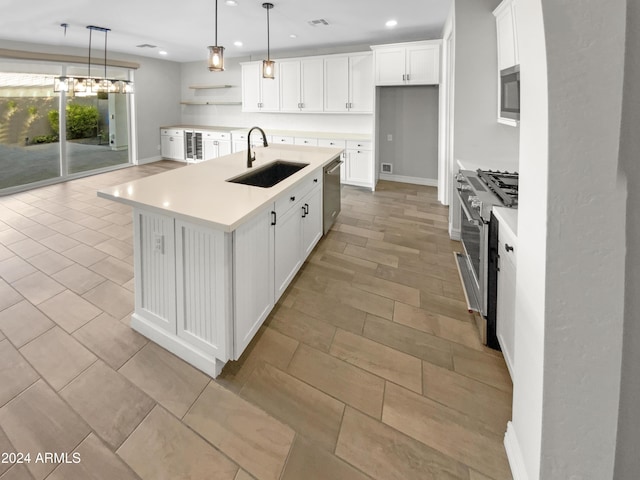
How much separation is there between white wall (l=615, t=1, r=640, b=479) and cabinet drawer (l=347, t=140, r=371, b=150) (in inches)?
197

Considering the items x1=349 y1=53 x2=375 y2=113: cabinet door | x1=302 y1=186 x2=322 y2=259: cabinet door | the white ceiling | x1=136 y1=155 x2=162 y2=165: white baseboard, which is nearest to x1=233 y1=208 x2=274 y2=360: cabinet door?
x1=302 y1=186 x2=322 y2=259: cabinet door

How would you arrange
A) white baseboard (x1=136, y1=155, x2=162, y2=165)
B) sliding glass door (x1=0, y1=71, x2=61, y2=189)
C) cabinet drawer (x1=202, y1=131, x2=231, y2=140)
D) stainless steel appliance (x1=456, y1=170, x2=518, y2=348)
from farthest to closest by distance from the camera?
white baseboard (x1=136, y1=155, x2=162, y2=165), cabinet drawer (x1=202, y1=131, x2=231, y2=140), sliding glass door (x1=0, y1=71, x2=61, y2=189), stainless steel appliance (x1=456, y1=170, x2=518, y2=348)

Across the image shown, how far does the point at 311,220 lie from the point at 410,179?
386 cm

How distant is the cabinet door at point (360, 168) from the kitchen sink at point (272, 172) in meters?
2.85

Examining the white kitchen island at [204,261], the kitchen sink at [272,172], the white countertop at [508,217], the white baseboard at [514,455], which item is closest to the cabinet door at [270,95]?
the kitchen sink at [272,172]

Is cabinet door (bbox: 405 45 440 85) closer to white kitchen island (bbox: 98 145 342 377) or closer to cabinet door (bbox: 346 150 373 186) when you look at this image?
cabinet door (bbox: 346 150 373 186)

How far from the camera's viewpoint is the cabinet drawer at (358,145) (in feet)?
19.1

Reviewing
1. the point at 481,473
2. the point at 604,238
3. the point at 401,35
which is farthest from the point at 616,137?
the point at 401,35

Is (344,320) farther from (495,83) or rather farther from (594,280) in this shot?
(495,83)

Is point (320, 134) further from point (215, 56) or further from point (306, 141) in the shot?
point (215, 56)

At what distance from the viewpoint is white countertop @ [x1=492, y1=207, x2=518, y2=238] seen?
1498mm

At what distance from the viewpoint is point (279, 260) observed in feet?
7.73

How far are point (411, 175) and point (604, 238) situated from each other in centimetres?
568

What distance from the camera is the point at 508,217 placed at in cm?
164
